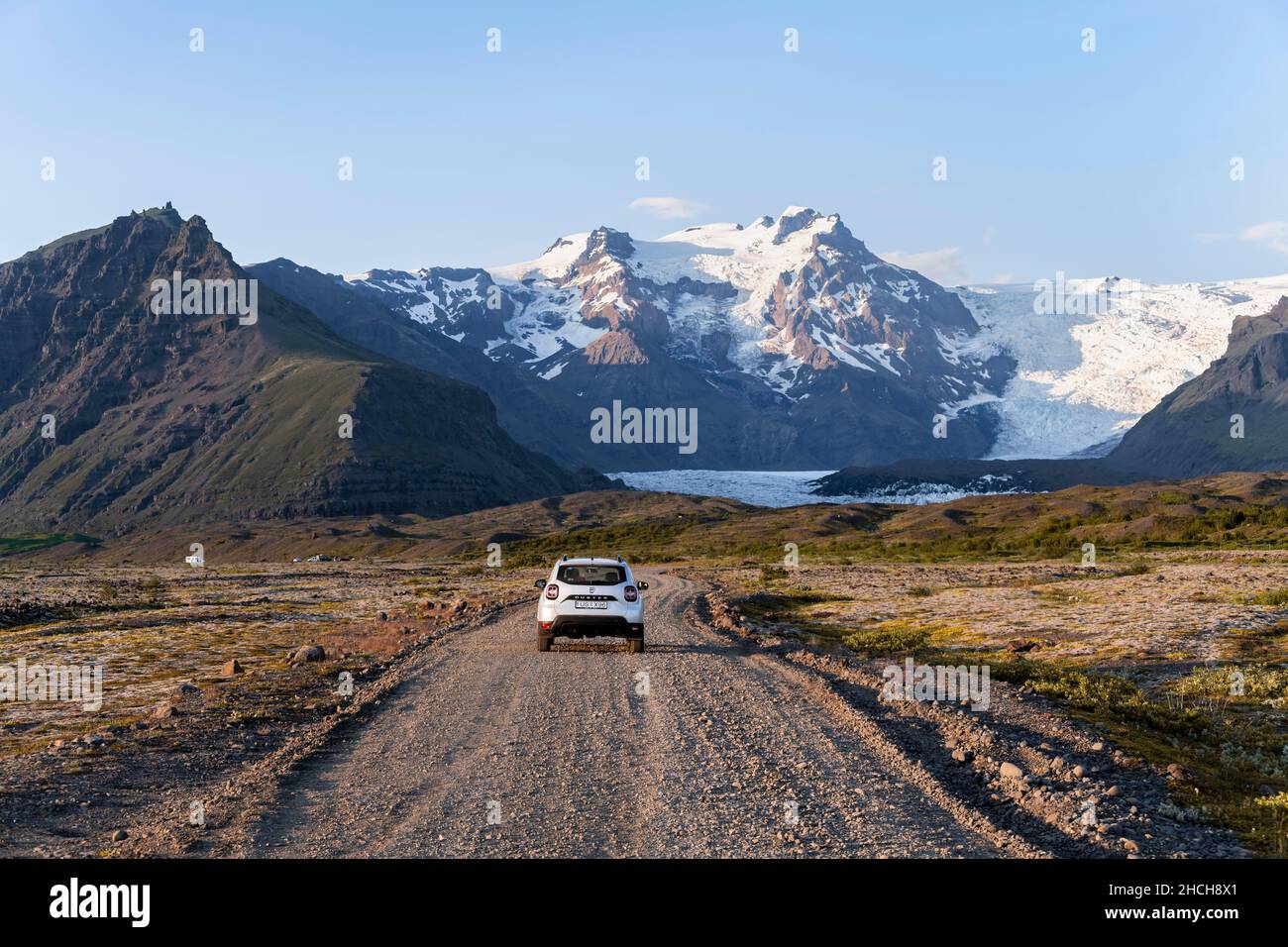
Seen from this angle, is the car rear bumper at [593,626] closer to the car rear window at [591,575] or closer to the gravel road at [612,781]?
the car rear window at [591,575]

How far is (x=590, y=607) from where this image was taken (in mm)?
30500

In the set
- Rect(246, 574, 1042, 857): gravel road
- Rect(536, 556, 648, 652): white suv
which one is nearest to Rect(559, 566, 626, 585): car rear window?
Rect(536, 556, 648, 652): white suv

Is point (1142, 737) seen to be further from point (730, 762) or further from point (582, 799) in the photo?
point (582, 799)

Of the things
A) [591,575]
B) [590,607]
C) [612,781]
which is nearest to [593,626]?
[590,607]

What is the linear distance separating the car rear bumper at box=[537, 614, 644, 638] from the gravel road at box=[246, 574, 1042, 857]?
487cm

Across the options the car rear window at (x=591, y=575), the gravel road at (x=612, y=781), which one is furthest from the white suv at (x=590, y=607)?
the gravel road at (x=612, y=781)

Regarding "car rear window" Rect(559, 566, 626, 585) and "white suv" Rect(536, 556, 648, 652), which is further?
"car rear window" Rect(559, 566, 626, 585)

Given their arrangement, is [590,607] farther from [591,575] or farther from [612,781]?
[612,781]

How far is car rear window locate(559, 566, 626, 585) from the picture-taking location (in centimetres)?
3092

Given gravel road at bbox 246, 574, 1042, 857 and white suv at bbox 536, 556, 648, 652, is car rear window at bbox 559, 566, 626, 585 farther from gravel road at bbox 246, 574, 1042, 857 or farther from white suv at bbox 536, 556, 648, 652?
gravel road at bbox 246, 574, 1042, 857

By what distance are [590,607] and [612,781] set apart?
627 inches
